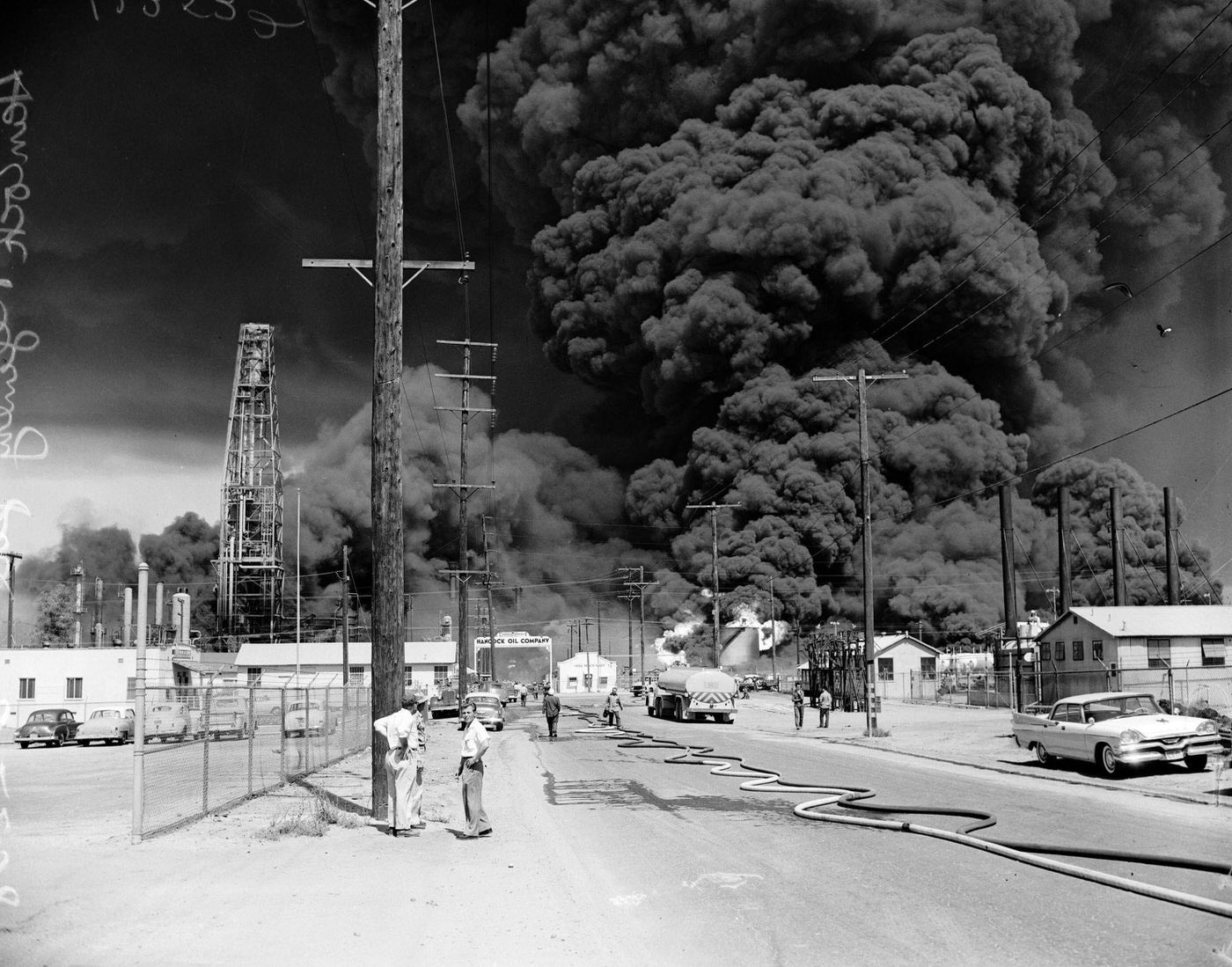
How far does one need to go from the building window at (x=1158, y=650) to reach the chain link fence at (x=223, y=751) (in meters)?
28.2

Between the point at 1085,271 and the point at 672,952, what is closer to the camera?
the point at 672,952

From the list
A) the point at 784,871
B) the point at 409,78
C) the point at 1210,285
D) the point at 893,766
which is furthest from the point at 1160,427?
the point at 784,871

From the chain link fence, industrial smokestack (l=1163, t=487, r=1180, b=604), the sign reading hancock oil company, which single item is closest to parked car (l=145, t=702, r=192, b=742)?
the chain link fence

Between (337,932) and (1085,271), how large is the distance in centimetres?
7568

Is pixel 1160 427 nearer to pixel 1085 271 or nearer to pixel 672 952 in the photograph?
pixel 1085 271

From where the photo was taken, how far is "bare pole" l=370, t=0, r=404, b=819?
14219mm

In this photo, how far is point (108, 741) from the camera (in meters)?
35.2

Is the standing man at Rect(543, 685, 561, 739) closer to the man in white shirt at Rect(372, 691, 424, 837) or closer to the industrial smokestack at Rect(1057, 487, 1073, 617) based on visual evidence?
the man in white shirt at Rect(372, 691, 424, 837)

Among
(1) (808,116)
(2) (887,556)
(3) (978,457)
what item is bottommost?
(2) (887,556)

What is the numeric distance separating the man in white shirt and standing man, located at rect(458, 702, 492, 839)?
1.95 feet

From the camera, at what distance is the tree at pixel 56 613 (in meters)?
77.6

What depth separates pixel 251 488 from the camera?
71.6m

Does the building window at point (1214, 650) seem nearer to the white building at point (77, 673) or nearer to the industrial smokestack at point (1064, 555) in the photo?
the industrial smokestack at point (1064, 555)

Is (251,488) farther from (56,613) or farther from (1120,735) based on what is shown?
(1120,735)
